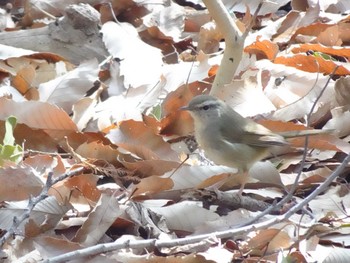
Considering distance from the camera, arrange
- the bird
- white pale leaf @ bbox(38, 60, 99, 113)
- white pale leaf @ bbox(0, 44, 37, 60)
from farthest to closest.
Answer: white pale leaf @ bbox(0, 44, 37, 60)
white pale leaf @ bbox(38, 60, 99, 113)
the bird

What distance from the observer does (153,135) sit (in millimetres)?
4309

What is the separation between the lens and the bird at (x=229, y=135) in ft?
14.0

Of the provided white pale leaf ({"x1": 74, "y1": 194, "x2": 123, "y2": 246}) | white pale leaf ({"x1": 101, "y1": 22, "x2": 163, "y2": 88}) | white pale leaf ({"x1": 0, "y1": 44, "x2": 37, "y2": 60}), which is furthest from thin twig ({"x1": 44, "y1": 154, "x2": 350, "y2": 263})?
white pale leaf ({"x1": 0, "y1": 44, "x2": 37, "y2": 60})

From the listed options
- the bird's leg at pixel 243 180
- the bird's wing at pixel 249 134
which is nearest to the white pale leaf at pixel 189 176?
the bird's leg at pixel 243 180

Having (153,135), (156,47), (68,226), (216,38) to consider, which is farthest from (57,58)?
(68,226)

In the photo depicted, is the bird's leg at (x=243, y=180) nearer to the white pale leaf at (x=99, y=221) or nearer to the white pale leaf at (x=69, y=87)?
the white pale leaf at (x=99, y=221)

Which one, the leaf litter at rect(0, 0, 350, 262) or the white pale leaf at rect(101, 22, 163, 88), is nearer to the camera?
the leaf litter at rect(0, 0, 350, 262)

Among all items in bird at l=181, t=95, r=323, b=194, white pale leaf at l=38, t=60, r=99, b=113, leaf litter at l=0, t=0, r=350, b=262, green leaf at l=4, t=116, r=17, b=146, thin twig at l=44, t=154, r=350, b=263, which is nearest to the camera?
thin twig at l=44, t=154, r=350, b=263

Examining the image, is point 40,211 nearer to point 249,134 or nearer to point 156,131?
point 156,131

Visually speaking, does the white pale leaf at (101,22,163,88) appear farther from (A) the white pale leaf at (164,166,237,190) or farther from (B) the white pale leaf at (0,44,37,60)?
(A) the white pale leaf at (164,166,237,190)

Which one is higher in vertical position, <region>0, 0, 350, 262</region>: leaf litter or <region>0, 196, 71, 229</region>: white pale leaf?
<region>0, 196, 71, 229</region>: white pale leaf

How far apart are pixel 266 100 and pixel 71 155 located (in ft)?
3.93

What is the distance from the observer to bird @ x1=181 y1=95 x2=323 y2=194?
4258 mm

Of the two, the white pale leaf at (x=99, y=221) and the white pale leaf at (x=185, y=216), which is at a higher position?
the white pale leaf at (x=99, y=221)
